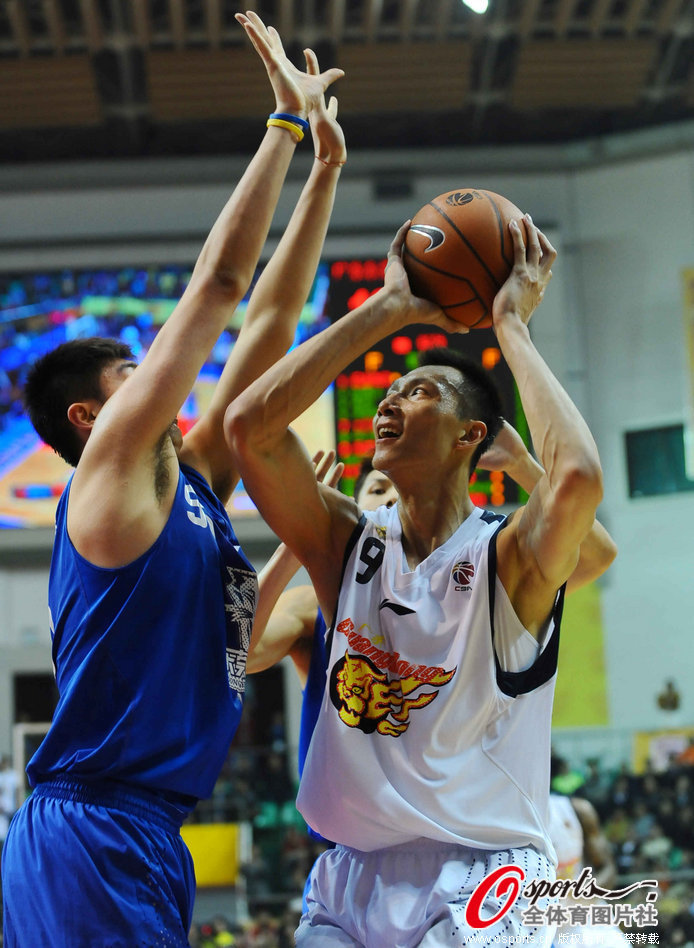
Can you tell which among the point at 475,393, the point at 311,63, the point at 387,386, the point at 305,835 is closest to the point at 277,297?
the point at 475,393

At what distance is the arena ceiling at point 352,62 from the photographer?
1107 centimetres

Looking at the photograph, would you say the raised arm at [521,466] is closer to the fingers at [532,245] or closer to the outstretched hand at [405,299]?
the outstretched hand at [405,299]

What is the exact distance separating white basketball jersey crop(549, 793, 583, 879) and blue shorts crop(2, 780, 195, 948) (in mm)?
4061

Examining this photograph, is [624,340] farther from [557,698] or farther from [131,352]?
[131,352]

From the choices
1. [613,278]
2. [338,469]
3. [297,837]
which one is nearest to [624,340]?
[613,278]

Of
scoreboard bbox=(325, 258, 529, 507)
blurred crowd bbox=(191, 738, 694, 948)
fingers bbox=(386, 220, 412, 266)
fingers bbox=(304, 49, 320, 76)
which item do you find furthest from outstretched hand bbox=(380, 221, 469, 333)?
scoreboard bbox=(325, 258, 529, 507)

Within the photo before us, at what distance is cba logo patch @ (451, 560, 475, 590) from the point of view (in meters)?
2.73

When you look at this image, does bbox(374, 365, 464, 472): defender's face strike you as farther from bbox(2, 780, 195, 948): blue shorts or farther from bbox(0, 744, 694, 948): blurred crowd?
bbox(0, 744, 694, 948): blurred crowd

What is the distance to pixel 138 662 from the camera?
7.92 feet

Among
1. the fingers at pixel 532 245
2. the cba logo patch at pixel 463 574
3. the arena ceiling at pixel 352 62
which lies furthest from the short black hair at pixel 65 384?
the arena ceiling at pixel 352 62

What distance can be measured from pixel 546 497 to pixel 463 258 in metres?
0.76

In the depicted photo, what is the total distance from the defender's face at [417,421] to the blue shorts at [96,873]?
1106 mm

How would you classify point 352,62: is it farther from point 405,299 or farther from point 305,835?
point 405,299

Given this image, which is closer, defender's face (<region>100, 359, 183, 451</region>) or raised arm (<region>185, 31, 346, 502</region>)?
defender's face (<region>100, 359, 183, 451</region>)
